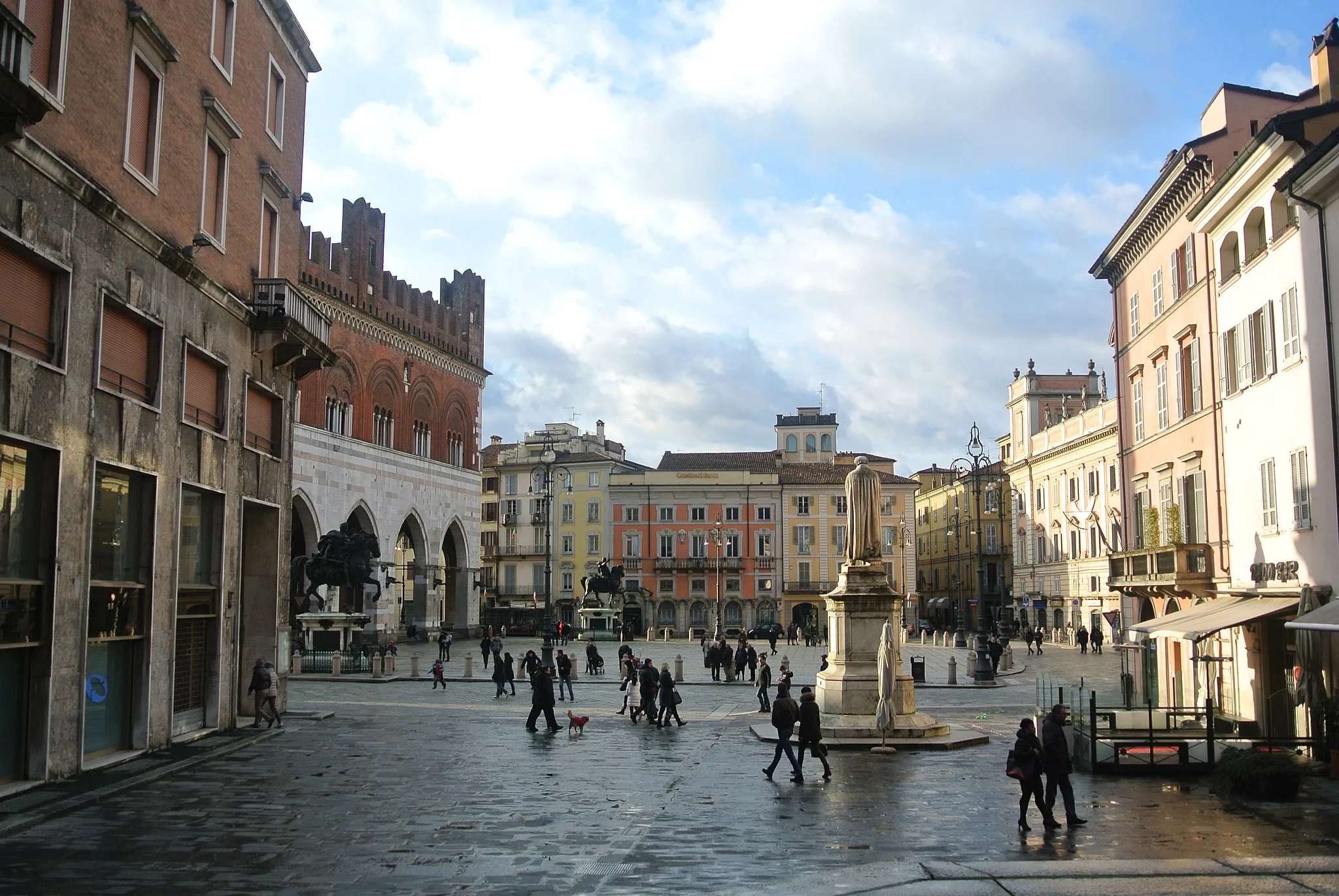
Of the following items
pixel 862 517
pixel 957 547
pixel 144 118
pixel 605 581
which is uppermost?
pixel 144 118

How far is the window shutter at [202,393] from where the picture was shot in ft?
66.7

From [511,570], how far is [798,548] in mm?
21260

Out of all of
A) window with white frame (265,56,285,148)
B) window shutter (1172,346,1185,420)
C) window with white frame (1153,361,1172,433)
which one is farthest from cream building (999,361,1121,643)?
window with white frame (265,56,285,148)

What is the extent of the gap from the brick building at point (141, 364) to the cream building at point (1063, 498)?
4212cm

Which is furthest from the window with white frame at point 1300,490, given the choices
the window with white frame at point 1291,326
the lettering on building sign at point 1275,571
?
the window with white frame at point 1291,326

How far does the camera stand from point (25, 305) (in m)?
14.8

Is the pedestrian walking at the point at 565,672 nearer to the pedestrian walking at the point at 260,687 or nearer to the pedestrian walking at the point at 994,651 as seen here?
the pedestrian walking at the point at 260,687

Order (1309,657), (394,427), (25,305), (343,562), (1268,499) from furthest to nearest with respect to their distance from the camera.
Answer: (394,427) < (343,562) < (1268,499) < (1309,657) < (25,305)

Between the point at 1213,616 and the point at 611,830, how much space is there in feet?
45.4

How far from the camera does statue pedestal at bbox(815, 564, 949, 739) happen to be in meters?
21.8

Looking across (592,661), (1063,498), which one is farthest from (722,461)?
(592,661)

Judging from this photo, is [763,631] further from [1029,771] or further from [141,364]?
[1029,771]

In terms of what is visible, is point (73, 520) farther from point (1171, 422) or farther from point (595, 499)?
point (595, 499)

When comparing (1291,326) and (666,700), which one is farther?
(666,700)
